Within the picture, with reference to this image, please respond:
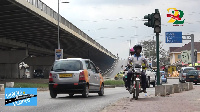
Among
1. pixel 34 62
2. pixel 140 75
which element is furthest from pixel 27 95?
pixel 34 62

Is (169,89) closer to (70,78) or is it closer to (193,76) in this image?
(70,78)

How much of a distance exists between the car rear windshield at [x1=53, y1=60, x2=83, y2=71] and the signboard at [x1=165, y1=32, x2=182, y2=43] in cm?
5435

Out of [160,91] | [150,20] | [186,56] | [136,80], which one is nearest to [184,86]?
[160,91]

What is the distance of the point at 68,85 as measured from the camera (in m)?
16.9

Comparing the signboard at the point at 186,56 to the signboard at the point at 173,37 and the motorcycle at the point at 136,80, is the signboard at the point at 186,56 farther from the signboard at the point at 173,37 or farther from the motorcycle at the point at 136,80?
the motorcycle at the point at 136,80

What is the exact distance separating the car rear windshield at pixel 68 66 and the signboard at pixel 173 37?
2140 inches

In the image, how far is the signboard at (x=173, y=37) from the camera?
231ft

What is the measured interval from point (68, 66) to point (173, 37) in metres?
55.1

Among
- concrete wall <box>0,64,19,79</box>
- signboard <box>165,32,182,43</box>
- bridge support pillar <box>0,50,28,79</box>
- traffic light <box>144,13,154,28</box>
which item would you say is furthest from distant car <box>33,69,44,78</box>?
traffic light <box>144,13,154,28</box>

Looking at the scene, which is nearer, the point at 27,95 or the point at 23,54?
the point at 27,95

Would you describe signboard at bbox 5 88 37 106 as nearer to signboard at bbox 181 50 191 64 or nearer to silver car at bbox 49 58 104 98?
silver car at bbox 49 58 104 98

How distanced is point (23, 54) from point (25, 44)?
2.96 m

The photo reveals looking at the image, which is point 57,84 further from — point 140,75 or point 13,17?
point 13,17

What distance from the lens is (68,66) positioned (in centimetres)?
1733
